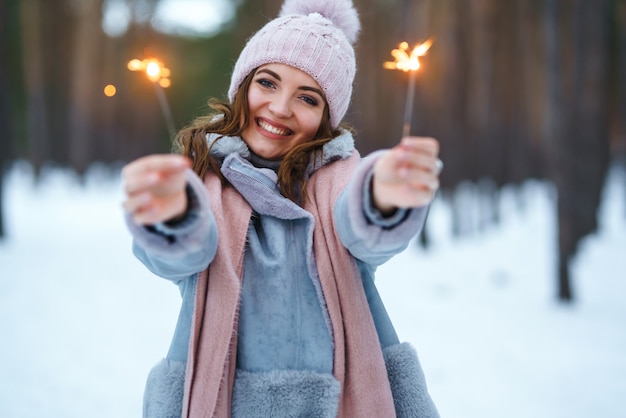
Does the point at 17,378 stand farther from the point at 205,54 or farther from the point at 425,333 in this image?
the point at 205,54

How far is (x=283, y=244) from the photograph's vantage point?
1529 mm

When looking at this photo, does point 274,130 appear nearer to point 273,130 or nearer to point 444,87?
point 273,130

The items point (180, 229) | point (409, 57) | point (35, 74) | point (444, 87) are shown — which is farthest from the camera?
point (35, 74)

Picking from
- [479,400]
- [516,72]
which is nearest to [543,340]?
[479,400]

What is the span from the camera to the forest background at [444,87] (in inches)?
257

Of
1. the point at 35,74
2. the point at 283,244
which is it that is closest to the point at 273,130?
the point at 283,244

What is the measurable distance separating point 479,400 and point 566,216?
2917 mm

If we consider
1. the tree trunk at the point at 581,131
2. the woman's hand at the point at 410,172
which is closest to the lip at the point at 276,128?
the woman's hand at the point at 410,172

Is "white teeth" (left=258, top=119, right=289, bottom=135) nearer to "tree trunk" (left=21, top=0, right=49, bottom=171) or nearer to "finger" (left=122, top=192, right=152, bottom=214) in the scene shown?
"finger" (left=122, top=192, right=152, bottom=214)

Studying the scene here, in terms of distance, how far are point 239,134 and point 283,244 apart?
0.41m

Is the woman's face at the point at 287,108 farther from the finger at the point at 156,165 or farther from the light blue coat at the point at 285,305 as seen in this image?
the finger at the point at 156,165

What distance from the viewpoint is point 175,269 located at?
1337 mm

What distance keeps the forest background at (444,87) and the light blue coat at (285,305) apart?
0.40 meters

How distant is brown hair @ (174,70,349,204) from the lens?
1591 mm
